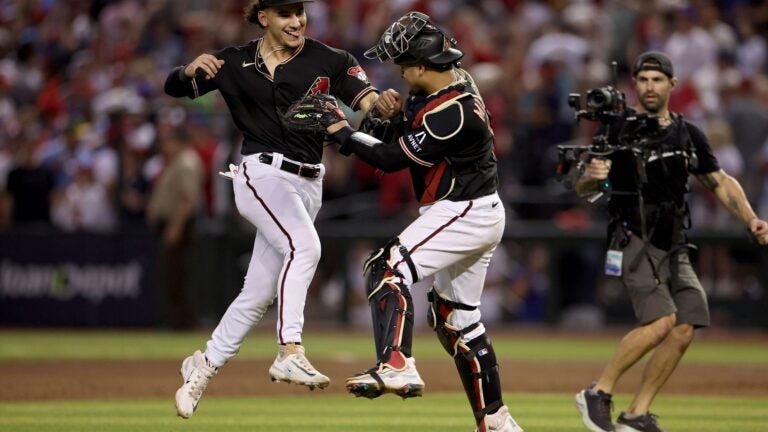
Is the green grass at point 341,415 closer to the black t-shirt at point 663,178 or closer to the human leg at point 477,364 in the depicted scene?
the human leg at point 477,364

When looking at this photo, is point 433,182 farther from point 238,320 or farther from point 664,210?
point 664,210

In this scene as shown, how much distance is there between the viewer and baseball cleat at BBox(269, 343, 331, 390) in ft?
26.0

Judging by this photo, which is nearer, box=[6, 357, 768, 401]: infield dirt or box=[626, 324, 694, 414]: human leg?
box=[626, 324, 694, 414]: human leg

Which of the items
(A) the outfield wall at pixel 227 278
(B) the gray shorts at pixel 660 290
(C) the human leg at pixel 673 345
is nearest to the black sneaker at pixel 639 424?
(C) the human leg at pixel 673 345

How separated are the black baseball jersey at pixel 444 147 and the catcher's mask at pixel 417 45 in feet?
0.58

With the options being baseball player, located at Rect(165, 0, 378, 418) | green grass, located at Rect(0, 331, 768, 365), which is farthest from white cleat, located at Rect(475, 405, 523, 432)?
green grass, located at Rect(0, 331, 768, 365)

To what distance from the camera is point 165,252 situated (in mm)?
18219

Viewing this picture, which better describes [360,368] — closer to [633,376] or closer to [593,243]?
[633,376]

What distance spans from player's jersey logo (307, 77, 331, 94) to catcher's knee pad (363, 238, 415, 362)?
1.38 metres

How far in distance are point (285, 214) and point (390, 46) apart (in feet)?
4.47

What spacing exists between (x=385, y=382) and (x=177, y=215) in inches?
444

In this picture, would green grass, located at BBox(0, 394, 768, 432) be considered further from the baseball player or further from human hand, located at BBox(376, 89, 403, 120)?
human hand, located at BBox(376, 89, 403, 120)

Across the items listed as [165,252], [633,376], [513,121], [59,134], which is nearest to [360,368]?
[633,376]

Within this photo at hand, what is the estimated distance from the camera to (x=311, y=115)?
7941mm
